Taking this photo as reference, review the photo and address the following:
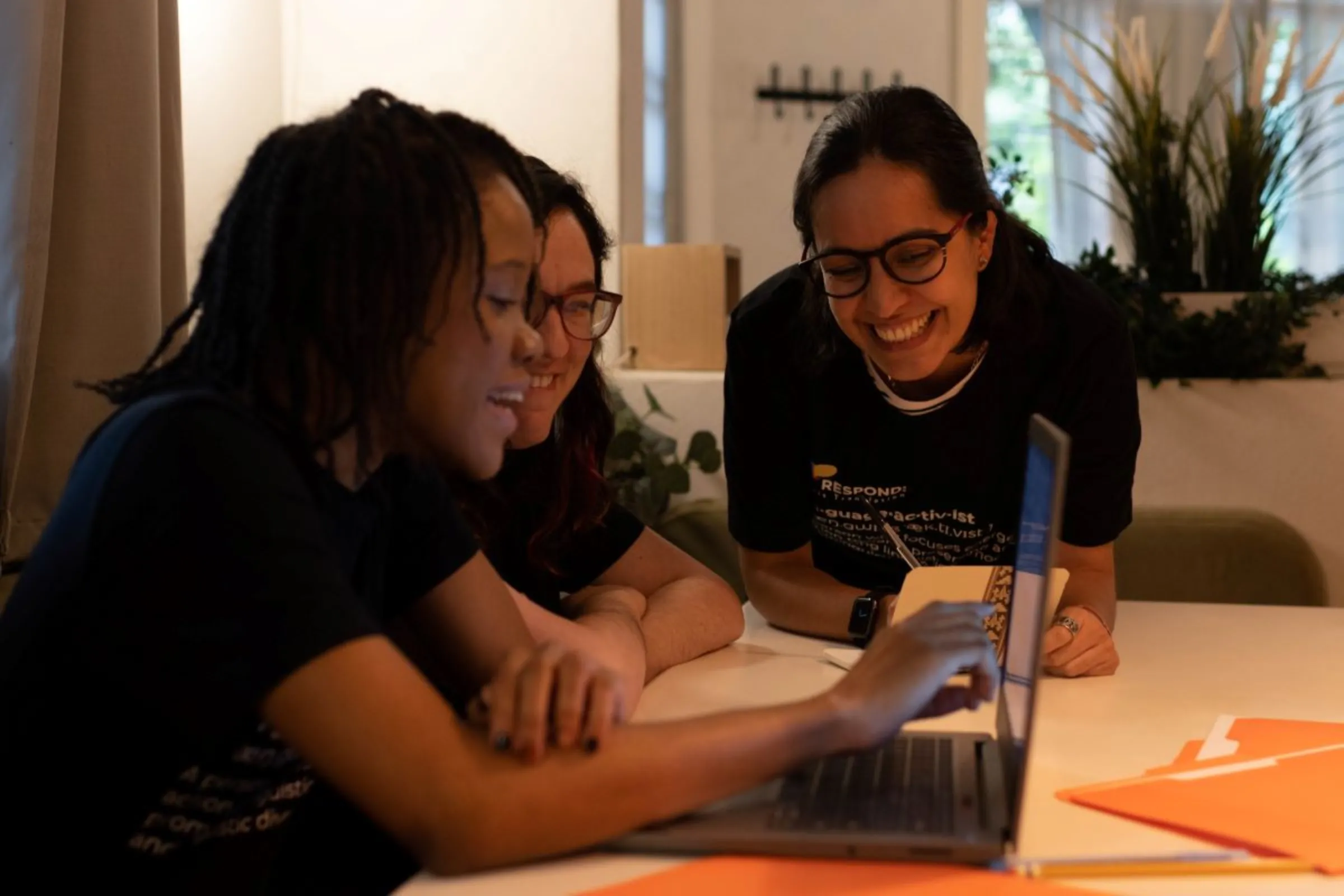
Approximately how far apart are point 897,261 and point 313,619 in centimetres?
89

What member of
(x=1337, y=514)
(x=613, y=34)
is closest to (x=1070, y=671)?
(x=1337, y=514)

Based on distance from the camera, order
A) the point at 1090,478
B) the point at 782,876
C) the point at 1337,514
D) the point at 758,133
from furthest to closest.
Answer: the point at 758,133
the point at 1337,514
the point at 1090,478
the point at 782,876

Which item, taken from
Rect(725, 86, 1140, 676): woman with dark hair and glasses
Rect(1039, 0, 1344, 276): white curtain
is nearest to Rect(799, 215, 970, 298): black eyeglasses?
Rect(725, 86, 1140, 676): woman with dark hair and glasses

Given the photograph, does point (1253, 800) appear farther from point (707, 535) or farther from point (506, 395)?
point (707, 535)

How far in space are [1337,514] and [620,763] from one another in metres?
2.33

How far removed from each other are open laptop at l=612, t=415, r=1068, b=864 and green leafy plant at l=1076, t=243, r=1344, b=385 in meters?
1.84

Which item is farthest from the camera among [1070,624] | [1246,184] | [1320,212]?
[1320,212]

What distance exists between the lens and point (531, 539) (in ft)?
4.78

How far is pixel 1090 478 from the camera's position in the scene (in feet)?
5.31

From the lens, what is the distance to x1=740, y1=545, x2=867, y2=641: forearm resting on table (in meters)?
1.57

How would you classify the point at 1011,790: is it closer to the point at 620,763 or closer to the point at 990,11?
the point at 620,763

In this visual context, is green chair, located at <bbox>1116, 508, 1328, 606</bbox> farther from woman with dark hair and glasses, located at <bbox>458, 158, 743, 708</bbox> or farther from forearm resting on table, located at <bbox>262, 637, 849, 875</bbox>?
forearm resting on table, located at <bbox>262, 637, 849, 875</bbox>

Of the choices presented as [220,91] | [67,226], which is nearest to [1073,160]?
[220,91]

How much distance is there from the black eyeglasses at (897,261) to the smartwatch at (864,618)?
1.10 ft
